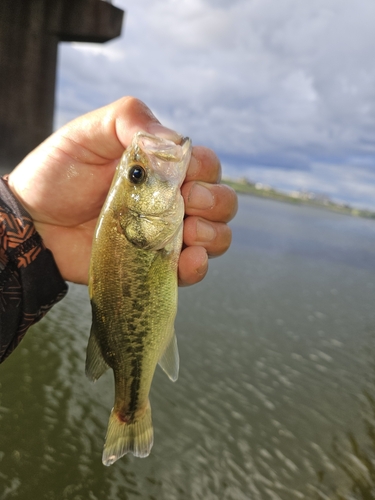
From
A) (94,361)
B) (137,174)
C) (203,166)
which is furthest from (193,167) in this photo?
(94,361)

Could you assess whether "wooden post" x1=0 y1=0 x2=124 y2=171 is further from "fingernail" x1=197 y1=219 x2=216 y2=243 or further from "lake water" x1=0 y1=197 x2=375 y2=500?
"fingernail" x1=197 y1=219 x2=216 y2=243

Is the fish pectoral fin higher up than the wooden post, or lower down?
lower down

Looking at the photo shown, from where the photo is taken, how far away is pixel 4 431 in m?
6.74

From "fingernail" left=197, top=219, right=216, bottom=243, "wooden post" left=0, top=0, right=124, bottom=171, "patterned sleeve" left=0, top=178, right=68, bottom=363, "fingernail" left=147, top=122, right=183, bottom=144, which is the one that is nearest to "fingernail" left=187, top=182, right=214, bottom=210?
"fingernail" left=197, top=219, right=216, bottom=243

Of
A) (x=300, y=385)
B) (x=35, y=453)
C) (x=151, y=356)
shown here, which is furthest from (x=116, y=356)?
(x=300, y=385)

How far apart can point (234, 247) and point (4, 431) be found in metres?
20.6

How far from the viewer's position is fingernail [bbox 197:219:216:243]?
3475 millimetres

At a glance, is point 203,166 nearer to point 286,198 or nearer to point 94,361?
point 94,361

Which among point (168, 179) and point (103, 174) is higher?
point (168, 179)

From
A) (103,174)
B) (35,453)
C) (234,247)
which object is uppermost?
(103,174)

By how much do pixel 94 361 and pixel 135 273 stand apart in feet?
A: 2.64

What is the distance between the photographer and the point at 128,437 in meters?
3.04

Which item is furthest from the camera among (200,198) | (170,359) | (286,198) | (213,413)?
(286,198)

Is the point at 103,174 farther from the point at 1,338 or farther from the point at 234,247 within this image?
the point at 234,247
